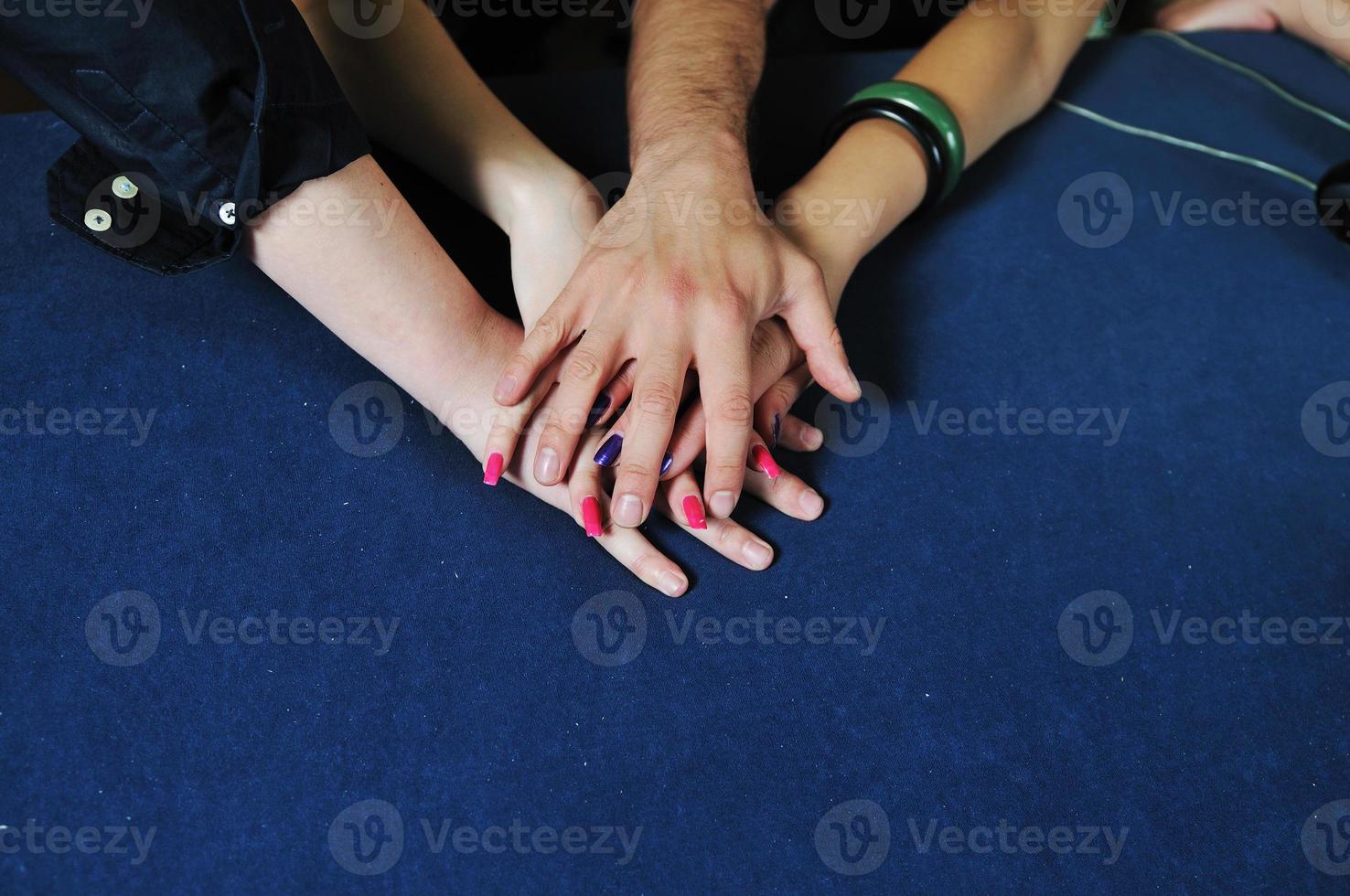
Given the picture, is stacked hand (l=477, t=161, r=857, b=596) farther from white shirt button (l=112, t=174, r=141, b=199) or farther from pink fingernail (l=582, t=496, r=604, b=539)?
white shirt button (l=112, t=174, r=141, b=199)

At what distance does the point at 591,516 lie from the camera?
847mm

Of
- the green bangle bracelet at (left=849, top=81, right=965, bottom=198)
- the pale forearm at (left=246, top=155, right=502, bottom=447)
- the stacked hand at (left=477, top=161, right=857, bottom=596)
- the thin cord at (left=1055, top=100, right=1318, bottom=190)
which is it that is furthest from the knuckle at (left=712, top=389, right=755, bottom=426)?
the thin cord at (left=1055, top=100, right=1318, bottom=190)

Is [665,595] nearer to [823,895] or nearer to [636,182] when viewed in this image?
[823,895]

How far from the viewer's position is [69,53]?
2.21 feet

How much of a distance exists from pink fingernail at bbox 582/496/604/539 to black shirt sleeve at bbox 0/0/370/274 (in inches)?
12.4

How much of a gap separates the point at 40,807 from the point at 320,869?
0.20m

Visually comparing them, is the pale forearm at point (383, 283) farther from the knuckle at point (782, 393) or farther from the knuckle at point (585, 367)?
the knuckle at point (782, 393)

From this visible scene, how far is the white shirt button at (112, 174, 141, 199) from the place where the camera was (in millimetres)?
792

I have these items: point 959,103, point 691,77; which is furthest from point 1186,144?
point 691,77

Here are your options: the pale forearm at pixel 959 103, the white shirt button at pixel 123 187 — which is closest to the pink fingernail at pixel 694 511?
the pale forearm at pixel 959 103

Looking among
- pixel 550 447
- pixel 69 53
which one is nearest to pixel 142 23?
pixel 69 53

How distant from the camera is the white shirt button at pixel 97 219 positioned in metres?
0.81

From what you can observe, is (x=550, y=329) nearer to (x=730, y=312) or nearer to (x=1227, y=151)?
(x=730, y=312)

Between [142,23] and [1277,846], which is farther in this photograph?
[1277,846]
